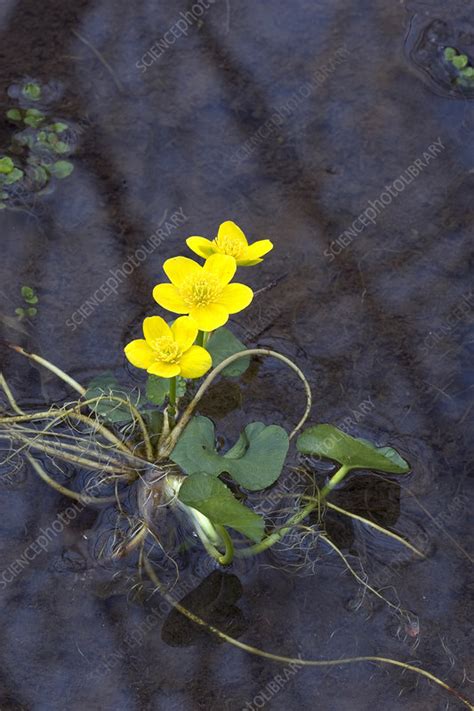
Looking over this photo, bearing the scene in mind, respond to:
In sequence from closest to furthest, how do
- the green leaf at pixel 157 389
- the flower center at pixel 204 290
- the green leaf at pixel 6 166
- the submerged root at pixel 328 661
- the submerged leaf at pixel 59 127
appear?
the flower center at pixel 204 290 → the submerged root at pixel 328 661 → the green leaf at pixel 157 389 → the green leaf at pixel 6 166 → the submerged leaf at pixel 59 127

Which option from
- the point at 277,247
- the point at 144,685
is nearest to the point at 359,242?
the point at 277,247

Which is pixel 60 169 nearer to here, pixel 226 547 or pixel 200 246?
pixel 200 246

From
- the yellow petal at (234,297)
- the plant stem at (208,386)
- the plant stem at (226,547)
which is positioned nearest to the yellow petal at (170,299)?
the yellow petal at (234,297)

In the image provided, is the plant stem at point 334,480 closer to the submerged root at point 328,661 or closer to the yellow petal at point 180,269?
the submerged root at point 328,661

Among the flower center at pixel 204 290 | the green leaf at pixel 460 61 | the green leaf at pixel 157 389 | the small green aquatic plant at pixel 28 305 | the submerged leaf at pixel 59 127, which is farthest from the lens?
the green leaf at pixel 460 61

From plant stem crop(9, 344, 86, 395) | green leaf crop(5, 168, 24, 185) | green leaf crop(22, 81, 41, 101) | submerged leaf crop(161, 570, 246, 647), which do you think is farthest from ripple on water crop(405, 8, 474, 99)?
submerged leaf crop(161, 570, 246, 647)

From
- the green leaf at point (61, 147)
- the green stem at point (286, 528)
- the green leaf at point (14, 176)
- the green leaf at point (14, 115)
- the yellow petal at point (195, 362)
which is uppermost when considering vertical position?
the yellow petal at point (195, 362)
